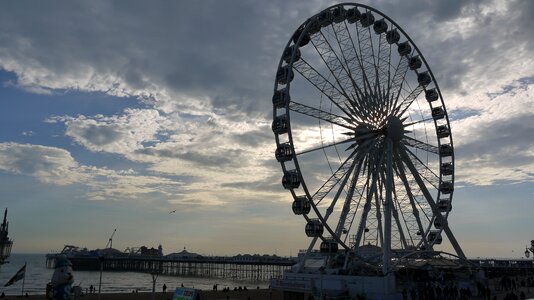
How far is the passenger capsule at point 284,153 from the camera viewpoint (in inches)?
1351

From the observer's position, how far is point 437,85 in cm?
4419

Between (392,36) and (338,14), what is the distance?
6584 millimetres

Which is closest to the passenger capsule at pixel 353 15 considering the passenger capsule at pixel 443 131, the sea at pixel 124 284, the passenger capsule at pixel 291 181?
the passenger capsule at pixel 443 131

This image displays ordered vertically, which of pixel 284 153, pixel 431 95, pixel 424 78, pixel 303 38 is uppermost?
pixel 303 38

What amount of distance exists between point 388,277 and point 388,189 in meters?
6.63

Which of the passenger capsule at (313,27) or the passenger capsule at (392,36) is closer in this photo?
the passenger capsule at (313,27)

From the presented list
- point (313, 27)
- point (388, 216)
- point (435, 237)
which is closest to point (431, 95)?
point (435, 237)

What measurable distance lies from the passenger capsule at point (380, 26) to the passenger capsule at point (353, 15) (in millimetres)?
2277

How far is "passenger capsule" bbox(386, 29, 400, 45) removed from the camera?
137 ft

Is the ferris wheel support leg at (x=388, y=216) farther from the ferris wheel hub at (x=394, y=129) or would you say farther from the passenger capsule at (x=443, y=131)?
the passenger capsule at (x=443, y=131)

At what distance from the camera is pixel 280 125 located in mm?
34625

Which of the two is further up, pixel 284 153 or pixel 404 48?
pixel 404 48

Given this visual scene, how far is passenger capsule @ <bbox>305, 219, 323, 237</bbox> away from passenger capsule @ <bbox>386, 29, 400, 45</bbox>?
715 inches

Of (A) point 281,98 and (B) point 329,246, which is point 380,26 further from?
(B) point 329,246
